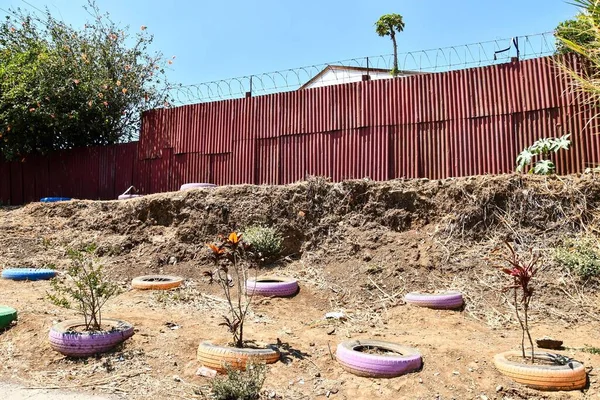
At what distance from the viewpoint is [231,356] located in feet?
15.6

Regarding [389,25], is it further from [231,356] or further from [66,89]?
[231,356]

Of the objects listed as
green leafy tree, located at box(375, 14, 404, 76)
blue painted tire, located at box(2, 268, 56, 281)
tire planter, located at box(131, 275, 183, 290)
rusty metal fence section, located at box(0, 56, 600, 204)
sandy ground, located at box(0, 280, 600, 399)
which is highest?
green leafy tree, located at box(375, 14, 404, 76)

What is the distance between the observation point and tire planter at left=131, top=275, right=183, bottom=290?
8133 mm

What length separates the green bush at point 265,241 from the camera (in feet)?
30.7

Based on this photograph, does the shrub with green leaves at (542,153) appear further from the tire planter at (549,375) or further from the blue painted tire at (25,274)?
the blue painted tire at (25,274)

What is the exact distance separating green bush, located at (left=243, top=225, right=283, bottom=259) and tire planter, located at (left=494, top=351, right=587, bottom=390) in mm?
5553

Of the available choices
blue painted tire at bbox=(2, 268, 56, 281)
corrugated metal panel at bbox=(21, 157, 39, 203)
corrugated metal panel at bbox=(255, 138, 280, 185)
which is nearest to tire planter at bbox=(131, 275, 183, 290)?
blue painted tire at bbox=(2, 268, 56, 281)

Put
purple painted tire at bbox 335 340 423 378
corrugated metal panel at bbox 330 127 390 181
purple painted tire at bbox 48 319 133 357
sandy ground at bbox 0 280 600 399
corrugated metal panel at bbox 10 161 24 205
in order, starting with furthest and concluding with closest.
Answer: corrugated metal panel at bbox 10 161 24 205 → corrugated metal panel at bbox 330 127 390 181 → purple painted tire at bbox 48 319 133 357 → purple painted tire at bbox 335 340 423 378 → sandy ground at bbox 0 280 600 399

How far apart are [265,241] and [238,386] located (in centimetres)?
524

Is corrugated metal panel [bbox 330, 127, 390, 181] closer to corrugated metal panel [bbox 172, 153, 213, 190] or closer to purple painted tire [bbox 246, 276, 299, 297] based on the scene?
corrugated metal panel [bbox 172, 153, 213, 190]

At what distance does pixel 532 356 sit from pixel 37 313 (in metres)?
5.97

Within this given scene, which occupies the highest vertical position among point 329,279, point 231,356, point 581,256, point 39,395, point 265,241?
point 265,241

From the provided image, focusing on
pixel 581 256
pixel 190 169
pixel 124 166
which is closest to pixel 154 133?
pixel 124 166

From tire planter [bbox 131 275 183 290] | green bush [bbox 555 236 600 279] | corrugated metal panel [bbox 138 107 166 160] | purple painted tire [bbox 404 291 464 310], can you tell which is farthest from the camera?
corrugated metal panel [bbox 138 107 166 160]
